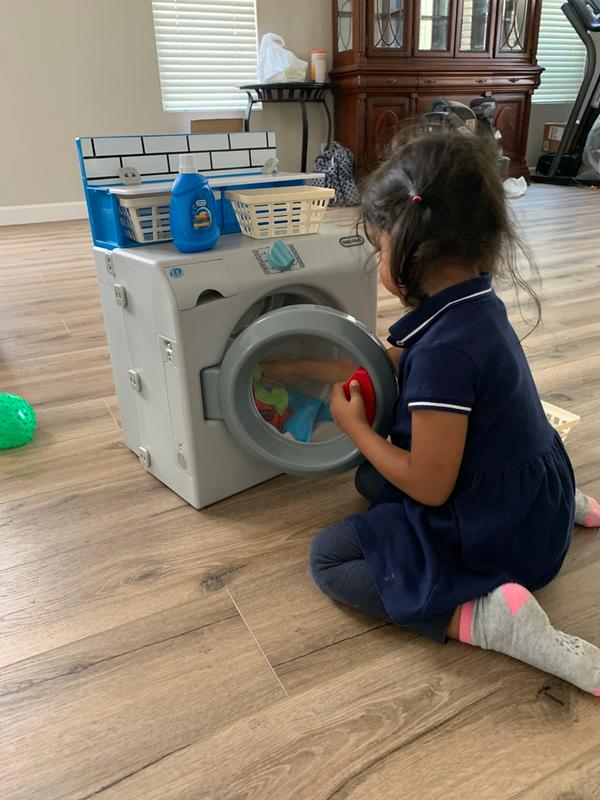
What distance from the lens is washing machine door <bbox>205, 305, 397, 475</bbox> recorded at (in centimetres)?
103

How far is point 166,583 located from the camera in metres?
1.01

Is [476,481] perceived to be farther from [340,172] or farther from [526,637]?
[340,172]

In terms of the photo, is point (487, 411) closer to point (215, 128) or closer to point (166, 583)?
point (166, 583)

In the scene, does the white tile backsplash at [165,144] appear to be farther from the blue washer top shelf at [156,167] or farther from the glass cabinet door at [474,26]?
the glass cabinet door at [474,26]

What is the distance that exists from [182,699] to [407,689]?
0.29m

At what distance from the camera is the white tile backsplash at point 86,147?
45.6 inches

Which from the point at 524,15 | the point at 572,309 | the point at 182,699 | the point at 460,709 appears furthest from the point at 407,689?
the point at 524,15

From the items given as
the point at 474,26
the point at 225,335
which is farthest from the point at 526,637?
the point at 474,26

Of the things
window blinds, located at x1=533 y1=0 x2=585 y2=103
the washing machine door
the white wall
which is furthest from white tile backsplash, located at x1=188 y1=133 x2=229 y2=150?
window blinds, located at x1=533 y1=0 x2=585 y2=103

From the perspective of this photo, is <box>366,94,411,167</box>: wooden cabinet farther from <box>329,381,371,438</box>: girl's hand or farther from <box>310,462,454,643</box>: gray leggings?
<box>310,462,454,643</box>: gray leggings

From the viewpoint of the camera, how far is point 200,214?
1047mm

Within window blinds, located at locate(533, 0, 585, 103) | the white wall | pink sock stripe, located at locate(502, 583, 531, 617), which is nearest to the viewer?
pink sock stripe, located at locate(502, 583, 531, 617)

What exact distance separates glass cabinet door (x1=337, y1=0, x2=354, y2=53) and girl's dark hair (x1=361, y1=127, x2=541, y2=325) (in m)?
4.09

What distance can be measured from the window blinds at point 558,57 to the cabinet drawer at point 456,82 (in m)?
1.18
